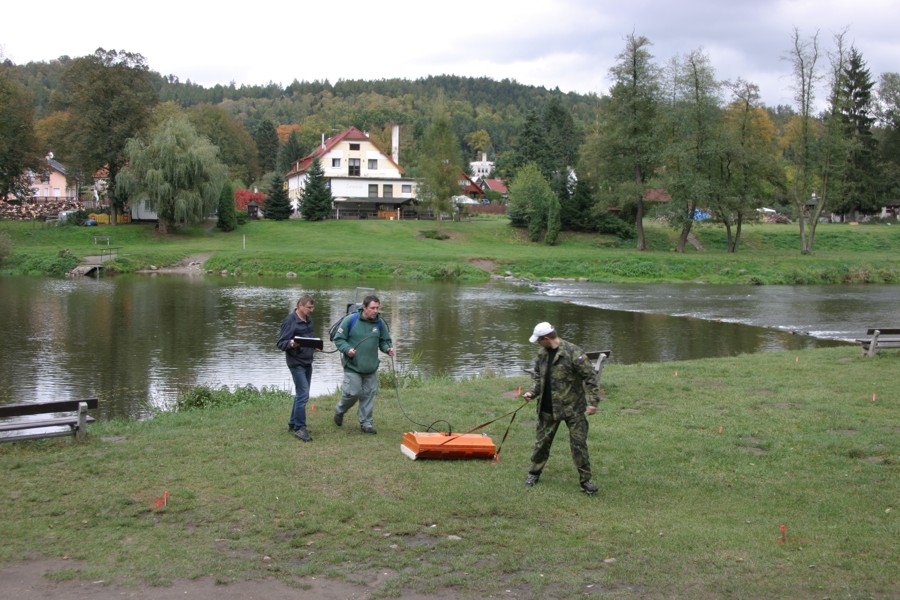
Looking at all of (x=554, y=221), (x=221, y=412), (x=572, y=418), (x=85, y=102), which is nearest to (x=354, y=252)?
(x=554, y=221)

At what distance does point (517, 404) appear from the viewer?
14.3 metres

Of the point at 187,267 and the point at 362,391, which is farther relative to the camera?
the point at 187,267

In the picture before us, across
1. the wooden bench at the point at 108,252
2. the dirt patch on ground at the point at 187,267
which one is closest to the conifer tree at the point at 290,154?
Result: the wooden bench at the point at 108,252

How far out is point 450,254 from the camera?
59844mm

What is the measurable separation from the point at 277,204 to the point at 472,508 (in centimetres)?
7162

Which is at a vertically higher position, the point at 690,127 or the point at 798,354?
the point at 690,127

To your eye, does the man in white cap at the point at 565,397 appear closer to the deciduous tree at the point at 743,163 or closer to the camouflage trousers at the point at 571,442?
the camouflage trousers at the point at 571,442

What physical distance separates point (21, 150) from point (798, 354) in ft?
220

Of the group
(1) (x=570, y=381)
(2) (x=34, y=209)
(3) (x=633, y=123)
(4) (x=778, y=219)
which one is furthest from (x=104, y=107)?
(4) (x=778, y=219)

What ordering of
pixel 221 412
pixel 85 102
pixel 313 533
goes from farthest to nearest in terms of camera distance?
pixel 85 102 → pixel 221 412 → pixel 313 533

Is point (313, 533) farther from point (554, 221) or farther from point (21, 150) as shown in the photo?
point (21, 150)

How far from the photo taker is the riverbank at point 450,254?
55125mm

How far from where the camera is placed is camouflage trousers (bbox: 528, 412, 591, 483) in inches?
365

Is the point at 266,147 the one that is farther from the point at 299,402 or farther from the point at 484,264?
the point at 299,402
